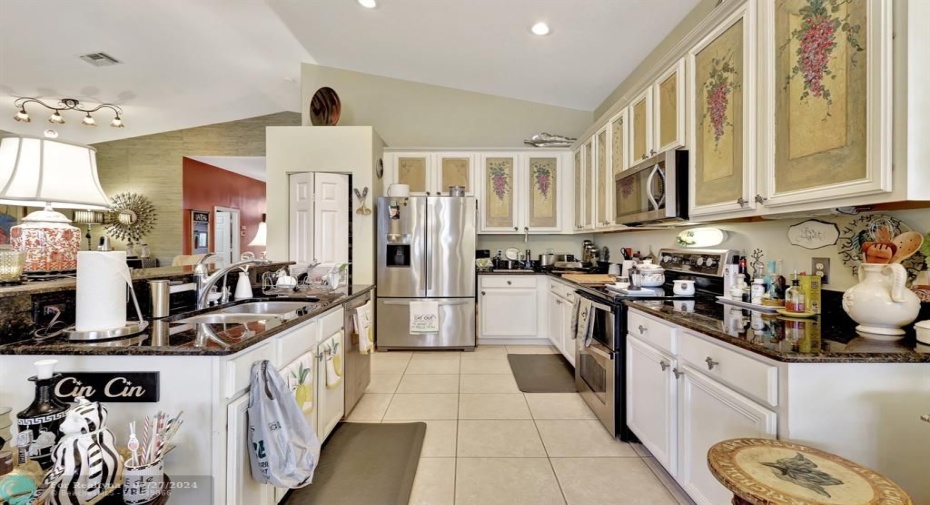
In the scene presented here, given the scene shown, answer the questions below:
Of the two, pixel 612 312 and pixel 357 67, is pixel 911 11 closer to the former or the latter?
pixel 612 312

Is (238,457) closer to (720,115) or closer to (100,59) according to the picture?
(720,115)

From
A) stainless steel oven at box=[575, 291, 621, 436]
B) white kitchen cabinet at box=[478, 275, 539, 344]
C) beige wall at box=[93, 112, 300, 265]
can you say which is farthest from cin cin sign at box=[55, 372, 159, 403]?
beige wall at box=[93, 112, 300, 265]

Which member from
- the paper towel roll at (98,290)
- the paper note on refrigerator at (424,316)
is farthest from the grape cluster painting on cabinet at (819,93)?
the paper note on refrigerator at (424,316)

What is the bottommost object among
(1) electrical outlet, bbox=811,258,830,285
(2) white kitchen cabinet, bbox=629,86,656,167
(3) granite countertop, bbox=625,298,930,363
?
(3) granite countertop, bbox=625,298,930,363

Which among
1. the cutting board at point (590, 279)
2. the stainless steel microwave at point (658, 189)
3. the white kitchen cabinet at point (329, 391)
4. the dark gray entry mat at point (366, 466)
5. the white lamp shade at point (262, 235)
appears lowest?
the dark gray entry mat at point (366, 466)

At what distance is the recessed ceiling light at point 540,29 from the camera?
316 cm

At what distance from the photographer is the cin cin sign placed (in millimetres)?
1192

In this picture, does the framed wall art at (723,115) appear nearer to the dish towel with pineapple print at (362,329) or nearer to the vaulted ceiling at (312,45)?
the vaulted ceiling at (312,45)

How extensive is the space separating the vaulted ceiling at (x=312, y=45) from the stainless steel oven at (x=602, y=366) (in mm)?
2158

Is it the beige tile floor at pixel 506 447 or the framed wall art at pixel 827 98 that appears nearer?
the framed wall art at pixel 827 98

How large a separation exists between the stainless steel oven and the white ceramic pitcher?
1.06 metres

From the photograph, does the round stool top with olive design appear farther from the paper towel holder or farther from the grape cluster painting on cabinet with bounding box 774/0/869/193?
the paper towel holder

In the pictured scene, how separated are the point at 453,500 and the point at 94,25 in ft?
17.4

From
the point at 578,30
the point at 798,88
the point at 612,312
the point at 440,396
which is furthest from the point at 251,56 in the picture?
the point at 798,88
